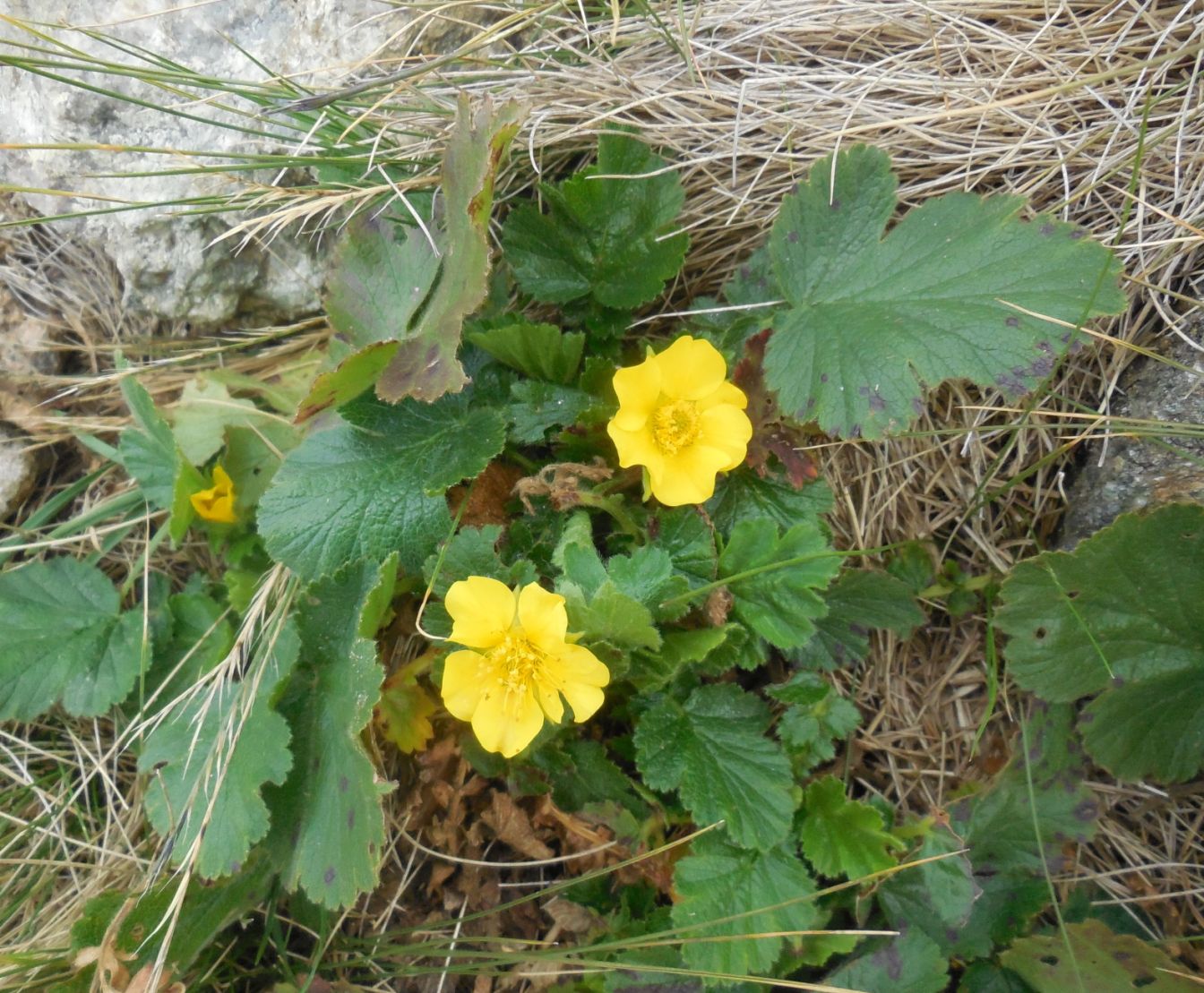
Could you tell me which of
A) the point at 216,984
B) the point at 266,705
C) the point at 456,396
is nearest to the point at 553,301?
the point at 456,396

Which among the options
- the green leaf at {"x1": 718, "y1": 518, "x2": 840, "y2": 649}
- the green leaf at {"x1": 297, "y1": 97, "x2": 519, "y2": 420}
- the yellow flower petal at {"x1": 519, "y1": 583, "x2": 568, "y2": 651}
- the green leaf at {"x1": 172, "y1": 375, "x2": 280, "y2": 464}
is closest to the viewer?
the yellow flower petal at {"x1": 519, "y1": 583, "x2": 568, "y2": 651}

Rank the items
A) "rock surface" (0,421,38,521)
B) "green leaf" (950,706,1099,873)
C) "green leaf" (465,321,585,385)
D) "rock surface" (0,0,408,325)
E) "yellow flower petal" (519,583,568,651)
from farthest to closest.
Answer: "rock surface" (0,421,38,521)
"rock surface" (0,0,408,325)
"green leaf" (950,706,1099,873)
"green leaf" (465,321,585,385)
"yellow flower petal" (519,583,568,651)

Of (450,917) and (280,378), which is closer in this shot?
(450,917)

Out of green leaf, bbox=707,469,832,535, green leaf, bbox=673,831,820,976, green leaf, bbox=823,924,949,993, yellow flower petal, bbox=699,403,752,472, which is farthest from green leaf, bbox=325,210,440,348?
green leaf, bbox=823,924,949,993

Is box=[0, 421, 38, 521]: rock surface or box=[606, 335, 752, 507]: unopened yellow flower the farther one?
box=[0, 421, 38, 521]: rock surface

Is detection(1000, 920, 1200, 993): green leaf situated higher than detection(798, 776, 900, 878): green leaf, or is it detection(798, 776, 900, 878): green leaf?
detection(798, 776, 900, 878): green leaf

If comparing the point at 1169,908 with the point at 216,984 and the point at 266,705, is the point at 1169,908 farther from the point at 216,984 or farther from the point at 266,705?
the point at 216,984

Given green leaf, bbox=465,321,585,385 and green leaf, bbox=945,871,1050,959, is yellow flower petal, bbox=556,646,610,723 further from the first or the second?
green leaf, bbox=945,871,1050,959
